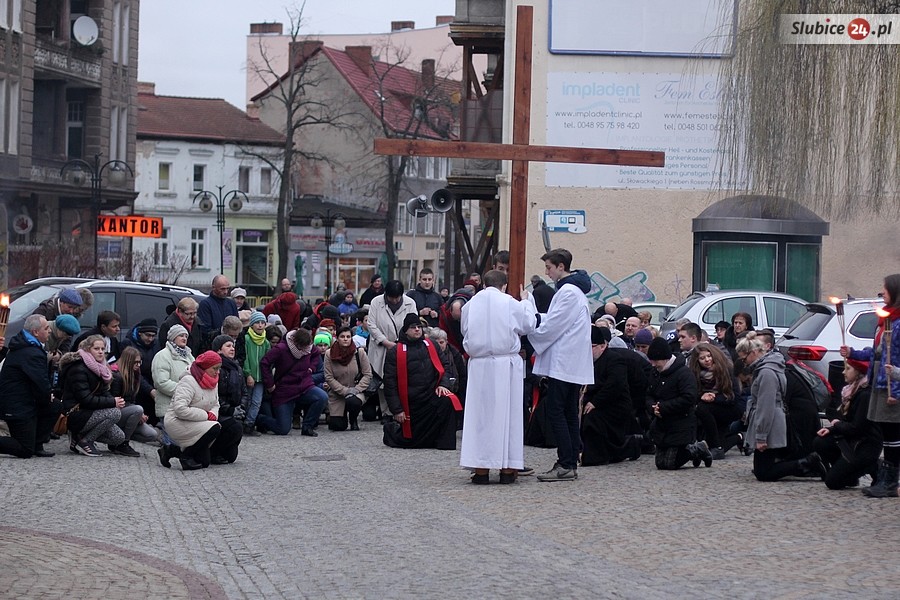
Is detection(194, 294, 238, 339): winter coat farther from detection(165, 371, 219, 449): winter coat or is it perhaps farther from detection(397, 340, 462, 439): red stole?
detection(165, 371, 219, 449): winter coat

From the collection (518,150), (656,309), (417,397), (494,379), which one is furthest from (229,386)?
(656,309)

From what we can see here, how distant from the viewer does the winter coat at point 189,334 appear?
1830 centimetres

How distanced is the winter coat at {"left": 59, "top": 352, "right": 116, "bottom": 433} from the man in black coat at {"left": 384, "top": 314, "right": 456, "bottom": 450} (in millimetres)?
3367

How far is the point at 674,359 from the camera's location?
14328 millimetres

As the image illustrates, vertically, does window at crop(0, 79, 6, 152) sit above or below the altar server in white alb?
above

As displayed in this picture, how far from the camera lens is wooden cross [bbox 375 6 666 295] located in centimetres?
1616

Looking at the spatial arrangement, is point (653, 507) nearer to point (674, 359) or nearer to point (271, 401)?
point (674, 359)

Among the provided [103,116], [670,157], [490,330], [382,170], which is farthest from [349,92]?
[490,330]

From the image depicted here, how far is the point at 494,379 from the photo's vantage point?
12883 mm

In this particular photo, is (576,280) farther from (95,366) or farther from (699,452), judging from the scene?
(95,366)

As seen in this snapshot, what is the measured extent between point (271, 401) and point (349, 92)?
61.6m

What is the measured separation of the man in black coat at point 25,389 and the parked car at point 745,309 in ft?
34.6

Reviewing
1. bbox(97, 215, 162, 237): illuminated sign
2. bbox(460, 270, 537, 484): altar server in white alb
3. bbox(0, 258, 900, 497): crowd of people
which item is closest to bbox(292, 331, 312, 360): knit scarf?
bbox(0, 258, 900, 497): crowd of people

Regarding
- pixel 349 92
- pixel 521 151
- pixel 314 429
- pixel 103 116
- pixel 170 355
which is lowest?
pixel 314 429
